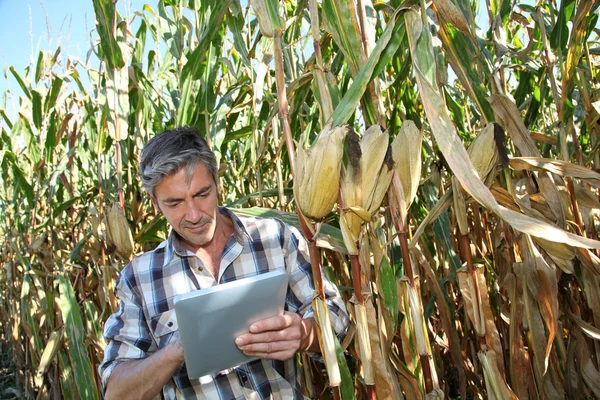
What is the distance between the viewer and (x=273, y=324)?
3.33ft

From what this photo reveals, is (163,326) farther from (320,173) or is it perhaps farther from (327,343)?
(320,173)

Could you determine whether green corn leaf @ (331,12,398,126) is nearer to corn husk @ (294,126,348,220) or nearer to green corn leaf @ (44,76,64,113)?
corn husk @ (294,126,348,220)

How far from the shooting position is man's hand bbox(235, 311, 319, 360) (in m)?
1.00

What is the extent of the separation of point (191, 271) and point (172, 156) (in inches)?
11.4

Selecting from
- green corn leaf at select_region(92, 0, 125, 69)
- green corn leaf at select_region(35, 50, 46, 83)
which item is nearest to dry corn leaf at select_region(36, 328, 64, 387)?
green corn leaf at select_region(92, 0, 125, 69)

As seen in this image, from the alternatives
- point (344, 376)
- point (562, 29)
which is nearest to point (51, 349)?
point (344, 376)

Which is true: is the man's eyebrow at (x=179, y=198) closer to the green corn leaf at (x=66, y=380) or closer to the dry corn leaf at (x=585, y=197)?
the dry corn leaf at (x=585, y=197)

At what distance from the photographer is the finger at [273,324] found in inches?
39.4

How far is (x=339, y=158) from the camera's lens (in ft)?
2.35

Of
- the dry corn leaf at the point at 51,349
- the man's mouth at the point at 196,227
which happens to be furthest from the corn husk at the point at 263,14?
the dry corn leaf at the point at 51,349

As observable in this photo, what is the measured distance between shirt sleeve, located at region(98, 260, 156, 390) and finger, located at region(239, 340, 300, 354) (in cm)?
36

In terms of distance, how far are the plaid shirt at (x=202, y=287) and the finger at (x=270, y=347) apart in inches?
7.2

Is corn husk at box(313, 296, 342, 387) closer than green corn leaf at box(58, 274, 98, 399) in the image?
Yes

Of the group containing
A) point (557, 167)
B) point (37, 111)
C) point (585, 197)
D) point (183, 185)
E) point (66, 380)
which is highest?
point (37, 111)
